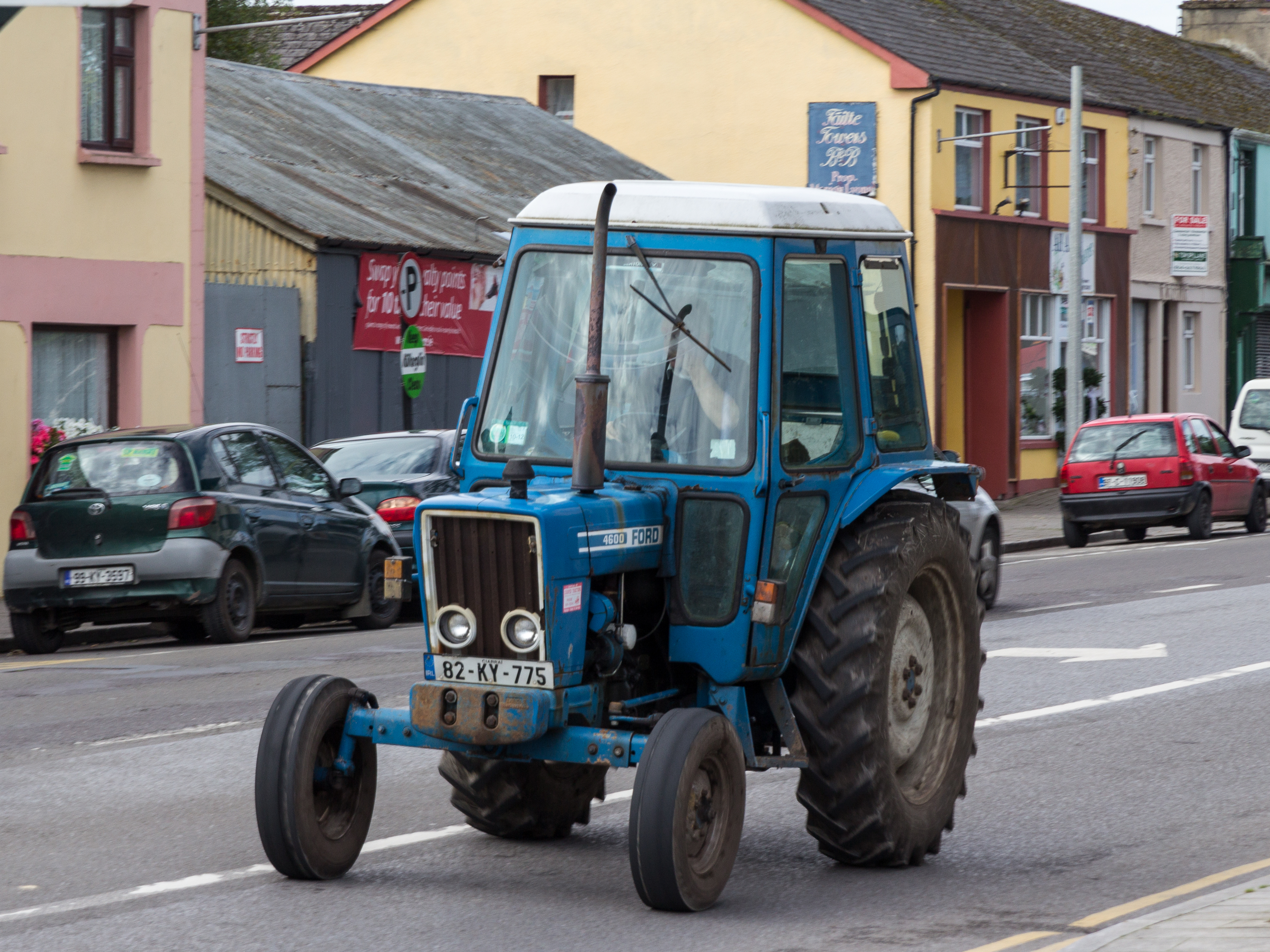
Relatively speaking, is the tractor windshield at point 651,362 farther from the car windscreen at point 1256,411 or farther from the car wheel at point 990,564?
the car windscreen at point 1256,411

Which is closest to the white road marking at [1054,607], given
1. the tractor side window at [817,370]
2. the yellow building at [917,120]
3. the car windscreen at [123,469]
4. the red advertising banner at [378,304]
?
the car windscreen at [123,469]

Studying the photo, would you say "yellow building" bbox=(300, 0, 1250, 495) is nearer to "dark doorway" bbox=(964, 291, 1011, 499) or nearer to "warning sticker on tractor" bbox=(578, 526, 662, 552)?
"dark doorway" bbox=(964, 291, 1011, 499)

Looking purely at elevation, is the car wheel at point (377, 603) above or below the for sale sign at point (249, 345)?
below

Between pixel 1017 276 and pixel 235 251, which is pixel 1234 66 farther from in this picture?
pixel 235 251

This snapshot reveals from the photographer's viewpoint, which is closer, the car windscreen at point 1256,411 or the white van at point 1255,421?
the white van at point 1255,421

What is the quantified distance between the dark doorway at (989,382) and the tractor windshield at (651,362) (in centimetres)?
3244

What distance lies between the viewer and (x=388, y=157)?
32312 mm

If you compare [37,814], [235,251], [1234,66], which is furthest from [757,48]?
[37,814]

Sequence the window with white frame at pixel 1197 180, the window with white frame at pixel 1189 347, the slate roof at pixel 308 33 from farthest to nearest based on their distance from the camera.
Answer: the slate roof at pixel 308 33
the window with white frame at pixel 1189 347
the window with white frame at pixel 1197 180

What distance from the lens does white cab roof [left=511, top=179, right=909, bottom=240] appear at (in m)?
7.46

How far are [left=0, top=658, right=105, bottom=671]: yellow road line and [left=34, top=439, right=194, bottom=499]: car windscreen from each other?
1.32 m

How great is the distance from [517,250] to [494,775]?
1946 mm

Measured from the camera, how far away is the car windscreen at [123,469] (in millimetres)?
16016

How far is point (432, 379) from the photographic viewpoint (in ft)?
95.2
